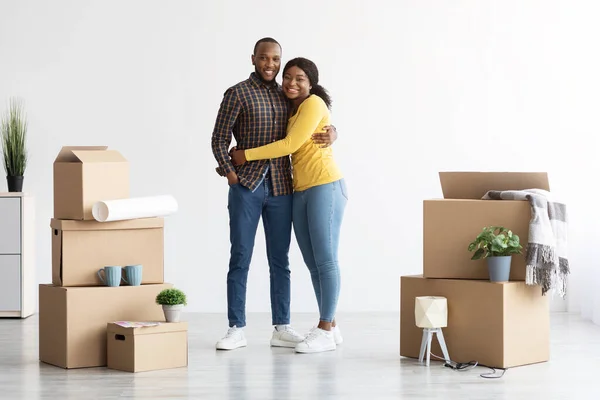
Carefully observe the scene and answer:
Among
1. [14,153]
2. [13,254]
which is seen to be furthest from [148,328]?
[14,153]

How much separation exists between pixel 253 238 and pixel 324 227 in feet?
1.11

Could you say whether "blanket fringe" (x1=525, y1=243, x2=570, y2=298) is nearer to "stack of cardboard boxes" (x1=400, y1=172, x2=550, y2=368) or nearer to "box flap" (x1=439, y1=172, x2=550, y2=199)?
"stack of cardboard boxes" (x1=400, y1=172, x2=550, y2=368)

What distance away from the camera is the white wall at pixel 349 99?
5133 millimetres

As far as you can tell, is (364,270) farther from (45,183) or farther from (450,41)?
(45,183)

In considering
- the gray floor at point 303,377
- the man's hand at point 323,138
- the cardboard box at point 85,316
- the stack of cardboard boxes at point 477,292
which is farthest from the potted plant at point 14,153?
the stack of cardboard boxes at point 477,292

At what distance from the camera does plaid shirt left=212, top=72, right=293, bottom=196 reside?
3.73 meters

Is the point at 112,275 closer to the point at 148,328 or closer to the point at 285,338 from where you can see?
the point at 148,328

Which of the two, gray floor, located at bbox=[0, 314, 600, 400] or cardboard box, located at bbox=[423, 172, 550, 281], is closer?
gray floor, located at bbox=[0, 314, 600, 400]

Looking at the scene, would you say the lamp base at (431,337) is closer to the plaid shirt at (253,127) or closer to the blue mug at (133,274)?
the plaid shirt at (253,127)

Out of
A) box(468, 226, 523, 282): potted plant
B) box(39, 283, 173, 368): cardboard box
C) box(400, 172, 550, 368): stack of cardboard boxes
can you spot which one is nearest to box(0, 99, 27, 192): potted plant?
box(39, 283, 173, 368): cardboard box

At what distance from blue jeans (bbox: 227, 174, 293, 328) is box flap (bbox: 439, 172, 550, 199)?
69 centimetres

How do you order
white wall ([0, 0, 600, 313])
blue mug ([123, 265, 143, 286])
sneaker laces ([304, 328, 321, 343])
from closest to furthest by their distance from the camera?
blue mug ([123, 265, 143, 286]) → sneaker laces ([304, 328, 321, 343]) → white wall ([0, 0, 600, 313])

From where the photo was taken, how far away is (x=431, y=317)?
3.39m

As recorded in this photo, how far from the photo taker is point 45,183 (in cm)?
512
